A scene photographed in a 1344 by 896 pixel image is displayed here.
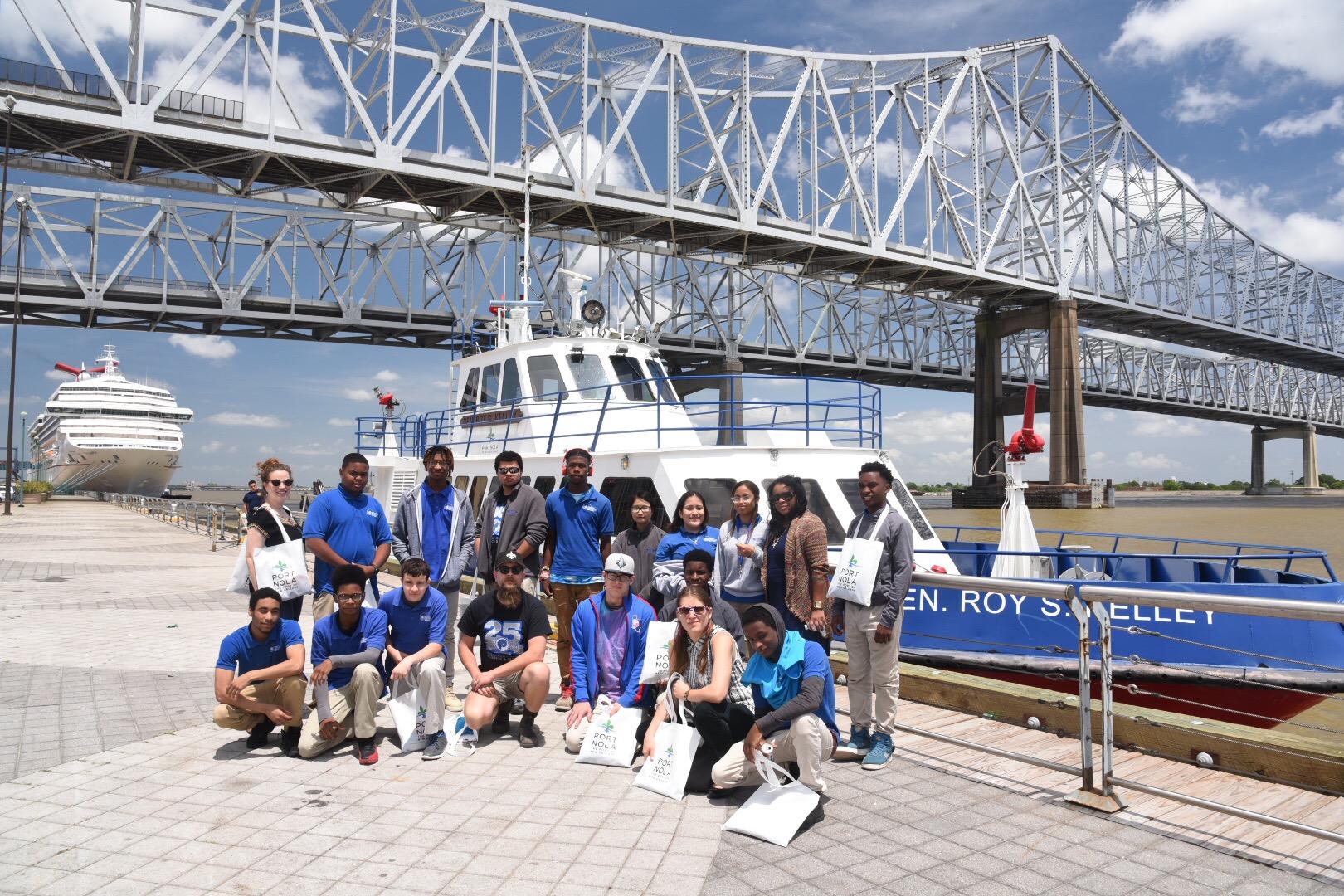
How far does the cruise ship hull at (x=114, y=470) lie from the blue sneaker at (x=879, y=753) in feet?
290

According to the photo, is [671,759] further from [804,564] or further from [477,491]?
[477,491]

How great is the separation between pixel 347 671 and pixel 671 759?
2.21 m

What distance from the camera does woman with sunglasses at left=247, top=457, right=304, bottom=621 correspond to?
6.11 meters

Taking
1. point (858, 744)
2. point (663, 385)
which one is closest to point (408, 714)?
point (858, 744)

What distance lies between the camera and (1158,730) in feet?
17.8

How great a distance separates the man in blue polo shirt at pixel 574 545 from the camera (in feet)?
22.6

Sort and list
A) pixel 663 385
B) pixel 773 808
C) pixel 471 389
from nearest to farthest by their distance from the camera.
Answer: pixel 773 808 < pixel 663 385 < pixel 471 389

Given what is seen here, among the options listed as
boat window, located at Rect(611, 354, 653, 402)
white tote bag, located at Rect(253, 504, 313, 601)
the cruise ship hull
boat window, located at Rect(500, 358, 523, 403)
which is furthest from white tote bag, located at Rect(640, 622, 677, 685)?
the cruise ship hull

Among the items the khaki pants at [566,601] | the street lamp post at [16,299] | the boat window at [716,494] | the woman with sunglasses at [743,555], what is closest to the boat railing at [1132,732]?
the woman with sunglasses at [743,555]

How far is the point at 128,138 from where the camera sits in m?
28.0

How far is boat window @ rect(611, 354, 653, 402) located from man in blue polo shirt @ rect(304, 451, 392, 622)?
5.44 m

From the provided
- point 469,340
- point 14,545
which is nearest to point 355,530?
point 469,340

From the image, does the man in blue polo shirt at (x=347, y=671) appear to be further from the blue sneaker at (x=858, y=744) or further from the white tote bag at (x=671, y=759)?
the blue sneaker at (x=858, y=744)

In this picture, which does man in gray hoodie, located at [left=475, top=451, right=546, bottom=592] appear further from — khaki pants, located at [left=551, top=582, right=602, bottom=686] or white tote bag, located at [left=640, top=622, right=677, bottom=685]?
white tote bag, located at [left=640, top=622, right=677, bottom=685]
